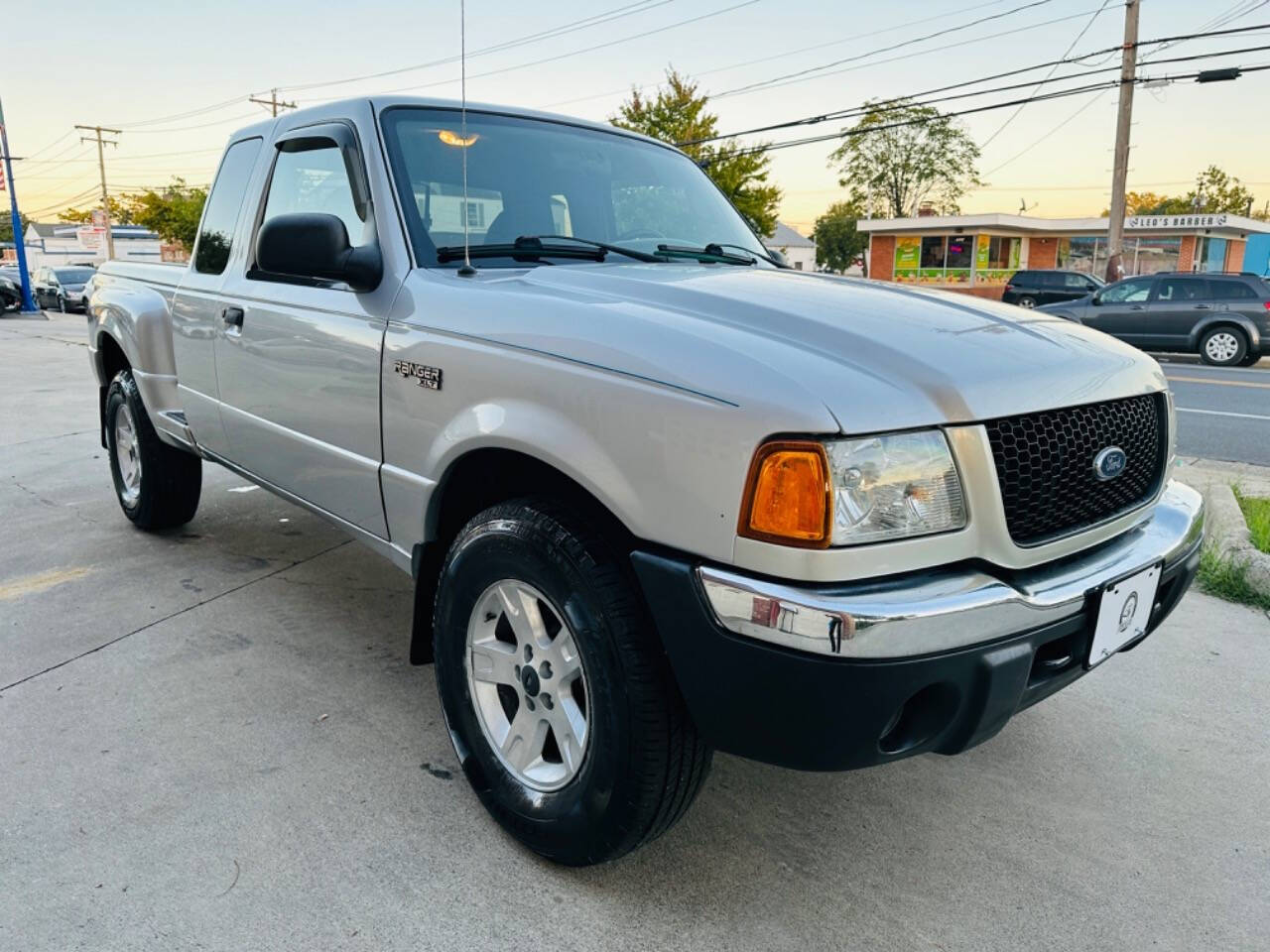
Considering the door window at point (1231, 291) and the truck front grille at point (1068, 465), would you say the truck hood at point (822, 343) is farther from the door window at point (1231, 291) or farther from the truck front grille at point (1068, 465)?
the door window at point (1231, 291)

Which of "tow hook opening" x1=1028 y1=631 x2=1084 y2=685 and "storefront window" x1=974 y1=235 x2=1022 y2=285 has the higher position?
"storefront window" x1=974 y1=235 x2=1022 y2=285

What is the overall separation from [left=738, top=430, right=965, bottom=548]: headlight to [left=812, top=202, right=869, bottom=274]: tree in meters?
78.4

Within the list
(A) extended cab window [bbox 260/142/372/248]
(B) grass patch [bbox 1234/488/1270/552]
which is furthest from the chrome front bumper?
(B) grass patch [bbox 1234/488/1270/552]

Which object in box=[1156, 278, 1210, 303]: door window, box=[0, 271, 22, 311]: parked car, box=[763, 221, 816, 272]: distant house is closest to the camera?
box=[1156, 278, 1210, 303]: door window

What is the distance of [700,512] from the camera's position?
175 cm

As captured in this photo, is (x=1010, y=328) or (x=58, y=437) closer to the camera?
(x=1010, y=328)

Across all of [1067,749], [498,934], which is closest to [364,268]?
[498,934]

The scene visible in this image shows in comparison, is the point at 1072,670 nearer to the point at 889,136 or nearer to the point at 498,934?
the point at 498,934

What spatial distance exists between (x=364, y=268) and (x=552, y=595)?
1.15m

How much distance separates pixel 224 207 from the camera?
3836 mm

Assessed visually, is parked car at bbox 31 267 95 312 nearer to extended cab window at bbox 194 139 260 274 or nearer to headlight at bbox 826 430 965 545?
extended cab window at bbox 194 139 260 274

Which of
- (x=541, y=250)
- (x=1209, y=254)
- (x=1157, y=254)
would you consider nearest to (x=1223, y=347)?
(x=541, y=250)

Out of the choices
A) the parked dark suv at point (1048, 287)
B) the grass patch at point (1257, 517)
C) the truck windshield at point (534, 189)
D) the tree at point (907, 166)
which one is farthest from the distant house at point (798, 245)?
the truck windshield at point (534, 189)

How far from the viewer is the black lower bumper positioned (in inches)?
65.7
